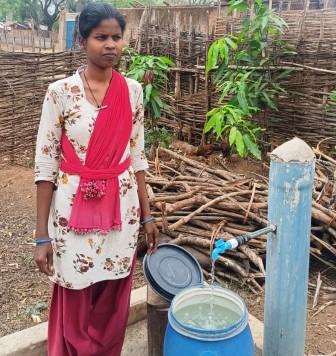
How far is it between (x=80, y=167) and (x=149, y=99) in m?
3.17

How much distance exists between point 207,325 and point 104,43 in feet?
3.57

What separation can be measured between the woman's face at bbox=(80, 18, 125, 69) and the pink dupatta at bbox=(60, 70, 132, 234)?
0.39ft

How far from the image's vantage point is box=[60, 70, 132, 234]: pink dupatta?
1.75m

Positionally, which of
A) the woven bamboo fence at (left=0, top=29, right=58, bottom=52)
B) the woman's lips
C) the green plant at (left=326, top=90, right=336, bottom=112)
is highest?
the woven bamboo fence at (left=0, top=29, right=58, bottom=52)

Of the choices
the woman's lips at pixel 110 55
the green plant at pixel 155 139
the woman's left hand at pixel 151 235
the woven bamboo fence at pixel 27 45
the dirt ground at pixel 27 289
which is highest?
the woven bamboo fence at pixel 27 45

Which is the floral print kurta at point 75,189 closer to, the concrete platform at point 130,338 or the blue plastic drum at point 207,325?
the blue plastic drum at point 207,325

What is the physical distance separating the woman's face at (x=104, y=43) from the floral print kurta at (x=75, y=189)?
12cm

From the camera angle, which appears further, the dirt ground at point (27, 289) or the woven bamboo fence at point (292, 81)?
the woven bamboo fence at point (292, 81)

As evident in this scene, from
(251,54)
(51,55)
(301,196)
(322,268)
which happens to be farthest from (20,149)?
(301,196)

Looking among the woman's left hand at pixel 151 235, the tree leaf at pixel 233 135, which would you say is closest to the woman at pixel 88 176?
the woman's left hand at pixel 151 235

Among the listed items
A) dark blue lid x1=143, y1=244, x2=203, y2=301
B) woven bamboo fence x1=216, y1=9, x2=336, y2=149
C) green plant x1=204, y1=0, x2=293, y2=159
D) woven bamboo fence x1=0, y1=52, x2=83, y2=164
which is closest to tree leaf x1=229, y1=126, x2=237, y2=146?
green plant x1=204, y1=0, x2=293, y2=159

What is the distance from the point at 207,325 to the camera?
1661 mm

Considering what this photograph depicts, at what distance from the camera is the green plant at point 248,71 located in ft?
14.7

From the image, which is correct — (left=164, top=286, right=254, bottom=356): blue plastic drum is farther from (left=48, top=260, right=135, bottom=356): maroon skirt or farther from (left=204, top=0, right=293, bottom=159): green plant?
(left=204, top=0, right=293, bottom=159): green plant
